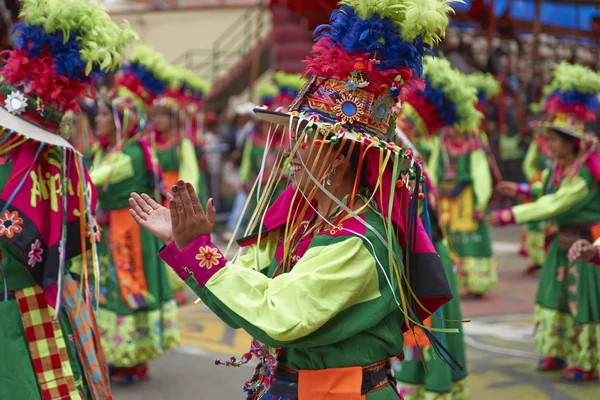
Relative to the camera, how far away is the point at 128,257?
19.9ft

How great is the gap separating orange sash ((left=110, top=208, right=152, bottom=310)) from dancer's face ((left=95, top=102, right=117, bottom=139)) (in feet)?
1.90

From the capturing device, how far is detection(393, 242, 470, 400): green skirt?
4699 millimetres

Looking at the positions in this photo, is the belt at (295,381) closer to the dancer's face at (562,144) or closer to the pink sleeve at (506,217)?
the pink sleeve at (506,217)

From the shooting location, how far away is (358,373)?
2.65m

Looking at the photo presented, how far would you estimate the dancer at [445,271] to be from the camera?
470 cm

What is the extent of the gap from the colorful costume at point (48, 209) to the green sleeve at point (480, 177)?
5470mm

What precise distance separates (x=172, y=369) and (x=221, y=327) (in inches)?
51.2

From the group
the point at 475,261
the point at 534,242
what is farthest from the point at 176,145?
the point at 534,242

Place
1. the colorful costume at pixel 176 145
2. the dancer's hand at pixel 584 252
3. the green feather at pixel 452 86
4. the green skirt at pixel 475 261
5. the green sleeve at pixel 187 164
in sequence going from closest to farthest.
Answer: the dancer's hand at pixel 584 252 < the green feather at pixel 452 86 < the colorful costume at pixel 176 145 < the green sleeve at pixel 187 164 < the green skirt at pixel 475 261

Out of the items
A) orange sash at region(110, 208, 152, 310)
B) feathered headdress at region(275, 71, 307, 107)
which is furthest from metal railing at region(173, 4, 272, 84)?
orange sash at region(110, 208, 152, 310)

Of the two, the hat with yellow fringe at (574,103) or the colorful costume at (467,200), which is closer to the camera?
the hat with yellow fringe at (574,103)

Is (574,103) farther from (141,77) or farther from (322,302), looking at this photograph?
(322,302)

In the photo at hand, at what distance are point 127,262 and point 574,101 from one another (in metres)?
3.54

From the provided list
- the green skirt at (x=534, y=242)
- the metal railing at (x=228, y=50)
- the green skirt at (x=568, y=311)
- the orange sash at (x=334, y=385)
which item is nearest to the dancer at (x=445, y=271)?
the green skirt at (x=568, y=311)
